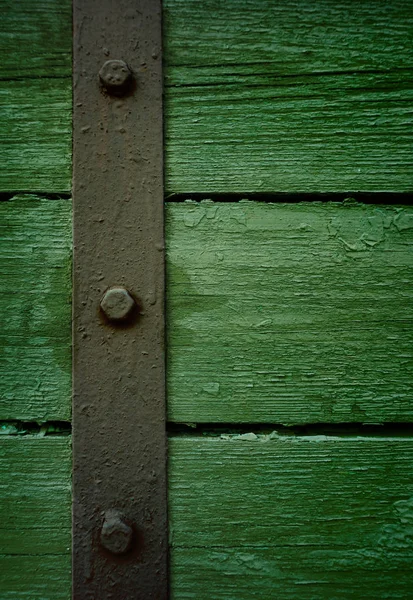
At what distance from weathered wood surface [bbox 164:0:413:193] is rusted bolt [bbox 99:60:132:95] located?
6 cm

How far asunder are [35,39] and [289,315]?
19.6 inches

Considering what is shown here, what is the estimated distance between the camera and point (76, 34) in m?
0.50

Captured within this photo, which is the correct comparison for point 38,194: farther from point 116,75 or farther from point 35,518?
point 35,518

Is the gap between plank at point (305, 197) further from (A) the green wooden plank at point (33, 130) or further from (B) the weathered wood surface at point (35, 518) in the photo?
(B) the weathered wood surface at point (35, 518)

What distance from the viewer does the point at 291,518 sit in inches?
19.4

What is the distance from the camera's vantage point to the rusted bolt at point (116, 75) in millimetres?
483

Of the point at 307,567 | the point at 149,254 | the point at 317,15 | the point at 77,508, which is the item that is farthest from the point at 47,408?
the point at 317,15

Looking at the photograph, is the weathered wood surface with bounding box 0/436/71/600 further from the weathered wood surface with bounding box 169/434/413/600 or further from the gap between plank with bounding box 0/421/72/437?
the weathered wood surface with bounding box 169/434/413/600

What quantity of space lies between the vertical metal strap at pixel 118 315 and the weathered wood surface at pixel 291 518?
1.6 inches

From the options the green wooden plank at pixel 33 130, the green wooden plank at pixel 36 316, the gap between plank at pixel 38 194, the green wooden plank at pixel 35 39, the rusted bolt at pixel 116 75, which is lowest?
the green wooden plank at pixel 36 316

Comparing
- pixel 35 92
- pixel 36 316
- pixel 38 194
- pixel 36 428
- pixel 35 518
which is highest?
pixel 35 92

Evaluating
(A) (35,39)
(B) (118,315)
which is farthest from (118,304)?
(A) (35,39)

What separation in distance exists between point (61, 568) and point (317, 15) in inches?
31.0

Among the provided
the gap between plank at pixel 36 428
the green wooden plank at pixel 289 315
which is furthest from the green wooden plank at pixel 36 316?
the green wooden plank at pixel 289 315
